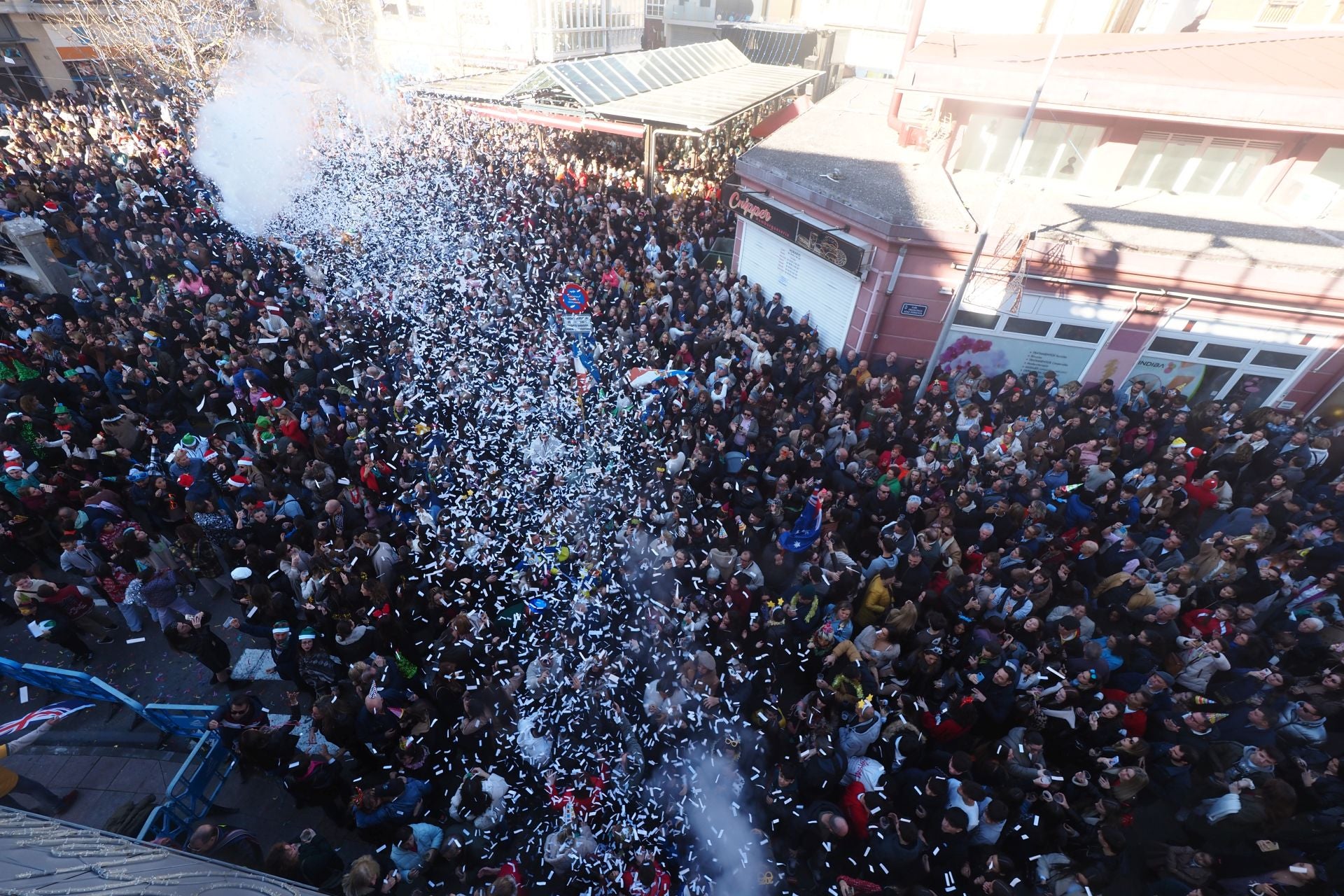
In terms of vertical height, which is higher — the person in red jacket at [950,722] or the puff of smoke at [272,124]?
the puff of smoke at [272,124]

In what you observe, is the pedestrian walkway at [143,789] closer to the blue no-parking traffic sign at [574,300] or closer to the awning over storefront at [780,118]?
the blue no-parking traffic sign at [574,300]

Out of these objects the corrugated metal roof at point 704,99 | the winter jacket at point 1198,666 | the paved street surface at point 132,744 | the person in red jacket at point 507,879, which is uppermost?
the corrugated metal roof at point 704,99

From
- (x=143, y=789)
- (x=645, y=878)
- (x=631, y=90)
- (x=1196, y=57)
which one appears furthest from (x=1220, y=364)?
(x=143, y=789)

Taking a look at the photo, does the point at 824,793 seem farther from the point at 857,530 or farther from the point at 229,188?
the point at 229,188

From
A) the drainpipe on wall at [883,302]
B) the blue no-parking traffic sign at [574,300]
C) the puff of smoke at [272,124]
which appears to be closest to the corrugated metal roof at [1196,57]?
the drainpipe on wall at [883,302]

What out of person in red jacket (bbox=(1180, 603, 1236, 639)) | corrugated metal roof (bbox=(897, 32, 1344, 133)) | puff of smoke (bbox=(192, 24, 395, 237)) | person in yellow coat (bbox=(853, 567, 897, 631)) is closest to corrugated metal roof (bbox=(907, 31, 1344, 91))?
corrugated metal roof (bbox=(897, 32, 1344, 133))
